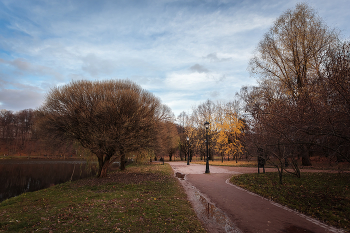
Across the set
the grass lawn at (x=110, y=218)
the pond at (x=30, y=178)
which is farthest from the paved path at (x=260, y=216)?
the pond at (x=30, y=178)

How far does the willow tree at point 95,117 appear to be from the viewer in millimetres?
13875

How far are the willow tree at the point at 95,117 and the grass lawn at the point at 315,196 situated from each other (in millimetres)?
8494

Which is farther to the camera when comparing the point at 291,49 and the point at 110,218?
the point at 291,49

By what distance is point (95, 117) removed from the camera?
14109mm

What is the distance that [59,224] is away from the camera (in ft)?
18.4

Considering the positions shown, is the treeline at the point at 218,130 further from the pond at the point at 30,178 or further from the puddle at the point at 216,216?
the puddle at the point at 216,216

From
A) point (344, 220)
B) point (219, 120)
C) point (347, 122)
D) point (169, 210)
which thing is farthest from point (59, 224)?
point (219, 120)

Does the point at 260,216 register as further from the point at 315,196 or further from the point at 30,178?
the point at 30,178

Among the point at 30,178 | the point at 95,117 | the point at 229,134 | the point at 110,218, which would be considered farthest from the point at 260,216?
the point at 229,134

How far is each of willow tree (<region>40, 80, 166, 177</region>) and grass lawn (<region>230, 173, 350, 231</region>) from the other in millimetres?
8494

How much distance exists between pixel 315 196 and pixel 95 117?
13.5 m

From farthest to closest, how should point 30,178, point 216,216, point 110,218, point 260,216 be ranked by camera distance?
point 30,178 < point 216,216 < point 260,216 < point 110,218

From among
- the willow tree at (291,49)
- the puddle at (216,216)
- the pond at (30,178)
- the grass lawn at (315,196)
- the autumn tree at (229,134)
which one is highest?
the willow tree at (291,49)

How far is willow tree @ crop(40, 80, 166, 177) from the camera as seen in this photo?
13.9 m
